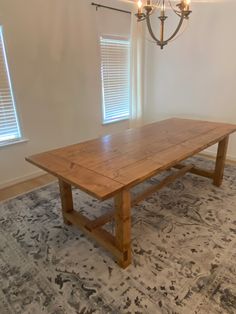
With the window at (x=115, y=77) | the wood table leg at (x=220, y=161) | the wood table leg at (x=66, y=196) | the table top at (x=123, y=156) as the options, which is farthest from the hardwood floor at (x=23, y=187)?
the wood table leg at (x=220, y=161)

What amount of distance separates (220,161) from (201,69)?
5.49 feet

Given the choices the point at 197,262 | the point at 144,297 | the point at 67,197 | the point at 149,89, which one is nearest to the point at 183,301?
the point at 144,297

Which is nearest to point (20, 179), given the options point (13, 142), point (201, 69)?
point (13, 142)

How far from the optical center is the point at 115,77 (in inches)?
153

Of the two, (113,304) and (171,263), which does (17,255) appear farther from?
(171,263)

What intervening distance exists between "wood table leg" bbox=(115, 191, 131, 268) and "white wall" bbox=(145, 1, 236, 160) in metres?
2.65

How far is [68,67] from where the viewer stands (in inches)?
124

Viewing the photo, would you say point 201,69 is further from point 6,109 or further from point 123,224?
point 123,224

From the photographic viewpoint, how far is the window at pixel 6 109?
258 cm

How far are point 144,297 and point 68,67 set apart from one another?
2.84m

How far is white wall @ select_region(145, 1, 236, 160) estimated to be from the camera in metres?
3.22

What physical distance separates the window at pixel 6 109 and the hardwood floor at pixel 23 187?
556 millimetres

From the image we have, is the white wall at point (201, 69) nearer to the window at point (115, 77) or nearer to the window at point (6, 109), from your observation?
the window at point (115, 77)

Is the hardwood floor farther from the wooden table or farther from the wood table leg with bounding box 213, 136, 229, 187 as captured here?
the wood table leg with bounding box 213, 136, 229, 187
